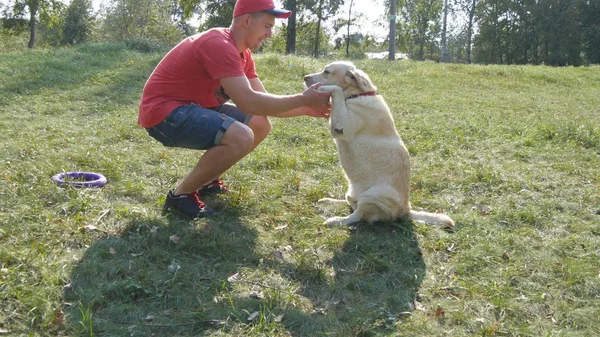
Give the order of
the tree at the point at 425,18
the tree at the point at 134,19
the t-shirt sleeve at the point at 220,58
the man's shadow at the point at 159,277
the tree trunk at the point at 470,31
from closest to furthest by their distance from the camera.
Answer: the man's shadow at the point at 159,277
the t-shirt sleeve at the point at 220,58
the tree at the point at 134,19
the tree trunk at the point at 470,31
the tree at the point at 425,18

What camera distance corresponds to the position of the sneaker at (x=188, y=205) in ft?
12.3

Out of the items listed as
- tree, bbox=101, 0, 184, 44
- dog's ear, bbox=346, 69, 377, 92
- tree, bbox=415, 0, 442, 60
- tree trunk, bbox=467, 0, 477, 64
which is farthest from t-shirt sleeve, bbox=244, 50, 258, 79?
tree, bbox=415, 0, 442, 60

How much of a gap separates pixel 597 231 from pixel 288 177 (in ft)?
9.21

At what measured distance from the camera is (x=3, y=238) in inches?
125

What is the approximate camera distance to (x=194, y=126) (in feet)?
11.8

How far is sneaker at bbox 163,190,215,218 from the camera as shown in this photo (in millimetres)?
3758

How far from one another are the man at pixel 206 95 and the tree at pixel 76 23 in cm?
3374

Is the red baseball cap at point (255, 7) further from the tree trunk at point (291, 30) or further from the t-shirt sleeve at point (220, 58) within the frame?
the tree trunk at point (291, 30)


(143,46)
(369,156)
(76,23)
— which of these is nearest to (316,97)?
(369,156)

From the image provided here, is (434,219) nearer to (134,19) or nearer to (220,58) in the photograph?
(220,58)

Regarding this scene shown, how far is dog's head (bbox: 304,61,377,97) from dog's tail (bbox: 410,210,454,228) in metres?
1.16

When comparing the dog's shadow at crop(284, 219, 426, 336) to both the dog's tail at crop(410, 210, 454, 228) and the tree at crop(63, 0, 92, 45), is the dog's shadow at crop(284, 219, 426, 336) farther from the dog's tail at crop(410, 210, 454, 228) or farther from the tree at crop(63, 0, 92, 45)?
the tree at crop(63, 0, 92, 45)

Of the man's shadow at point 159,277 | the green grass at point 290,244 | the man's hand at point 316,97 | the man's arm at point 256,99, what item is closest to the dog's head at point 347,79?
the man's hand at point 316,97

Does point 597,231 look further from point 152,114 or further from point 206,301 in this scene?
point 152,114
